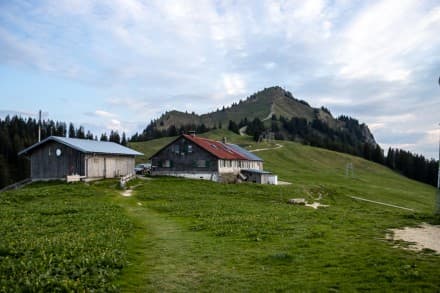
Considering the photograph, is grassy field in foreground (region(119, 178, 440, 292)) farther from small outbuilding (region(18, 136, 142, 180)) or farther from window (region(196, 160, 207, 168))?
window (region(196, 160, 207, 168))

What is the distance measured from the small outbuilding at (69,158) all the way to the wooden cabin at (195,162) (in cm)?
1125

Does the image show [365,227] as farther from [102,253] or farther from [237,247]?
[102,253]

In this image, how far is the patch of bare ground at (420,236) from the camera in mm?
15445

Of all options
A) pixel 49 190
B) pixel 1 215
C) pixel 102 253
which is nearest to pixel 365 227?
pixel 102 253

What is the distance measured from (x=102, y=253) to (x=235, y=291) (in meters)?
5.58

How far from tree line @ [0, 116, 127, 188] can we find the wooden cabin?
2275 inches

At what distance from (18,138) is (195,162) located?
90.4 meters

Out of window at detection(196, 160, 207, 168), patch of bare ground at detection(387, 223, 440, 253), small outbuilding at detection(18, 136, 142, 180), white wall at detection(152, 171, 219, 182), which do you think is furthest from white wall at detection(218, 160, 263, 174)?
patch of bare ground at detection(387, 223, 440, 253)

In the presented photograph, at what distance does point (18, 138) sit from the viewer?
127250 mm

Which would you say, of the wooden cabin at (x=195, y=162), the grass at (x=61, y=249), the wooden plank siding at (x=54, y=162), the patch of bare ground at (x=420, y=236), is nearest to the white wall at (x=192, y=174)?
the wooden cabin at (x=195, y=162)

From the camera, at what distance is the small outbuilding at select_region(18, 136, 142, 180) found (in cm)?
5022

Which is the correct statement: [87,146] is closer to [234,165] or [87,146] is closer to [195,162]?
[195,162]

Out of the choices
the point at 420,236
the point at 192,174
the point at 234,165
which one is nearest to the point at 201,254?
the point at 420,236

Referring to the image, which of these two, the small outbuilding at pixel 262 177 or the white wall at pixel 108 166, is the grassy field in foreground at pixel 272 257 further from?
the small outbuilding at pixel 262 177
